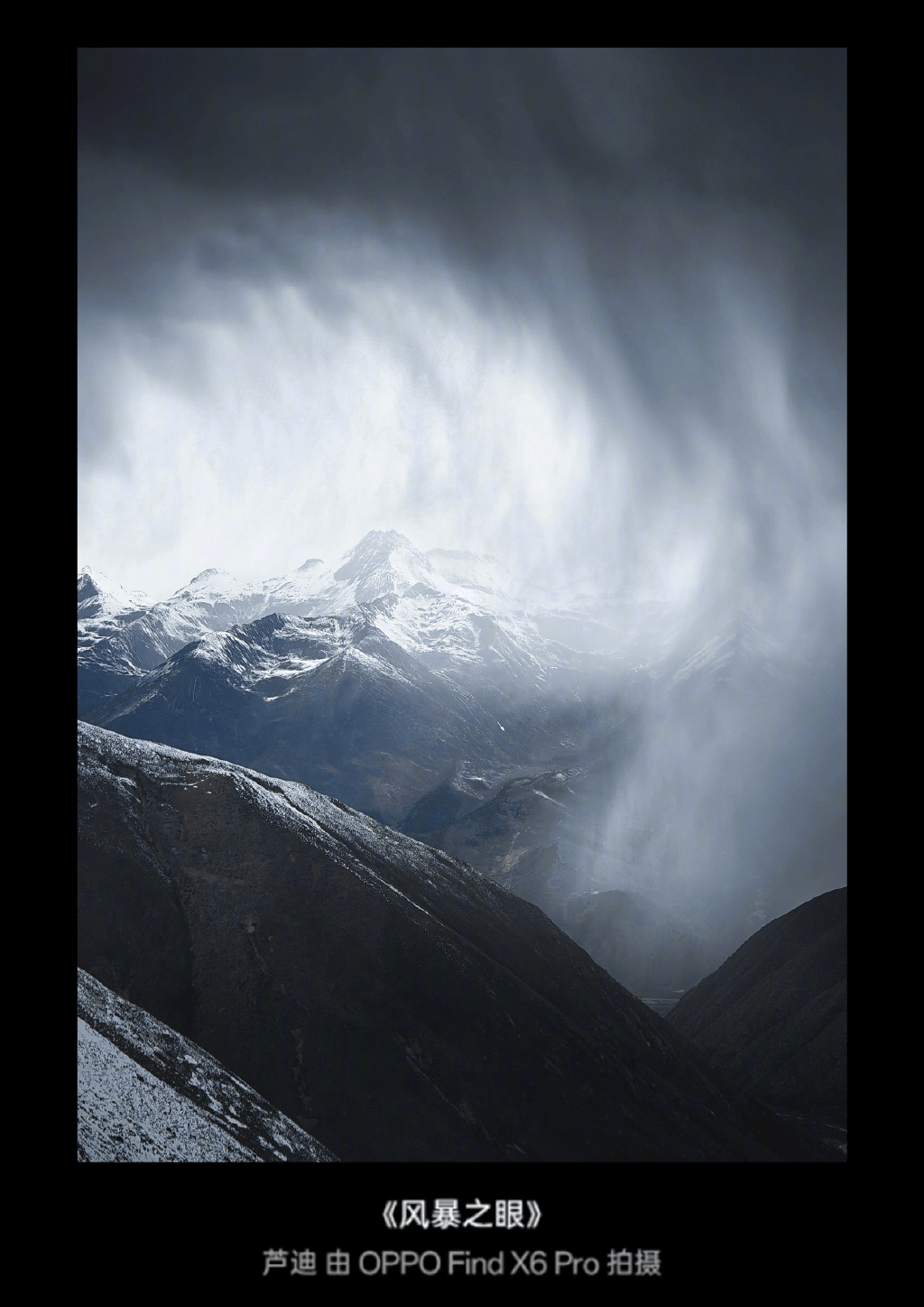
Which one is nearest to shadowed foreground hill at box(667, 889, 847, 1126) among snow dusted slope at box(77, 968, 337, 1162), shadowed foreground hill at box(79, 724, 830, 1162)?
shadowed foreground hill at box(79, 724, 830, 1162)

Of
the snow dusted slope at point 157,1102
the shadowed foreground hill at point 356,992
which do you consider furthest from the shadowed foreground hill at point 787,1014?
the snow dusted slope at point 157,1102

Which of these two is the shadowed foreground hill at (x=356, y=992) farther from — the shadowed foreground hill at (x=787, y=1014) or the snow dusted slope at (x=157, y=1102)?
the shadowed foreground hill at (x=787, y=1014)

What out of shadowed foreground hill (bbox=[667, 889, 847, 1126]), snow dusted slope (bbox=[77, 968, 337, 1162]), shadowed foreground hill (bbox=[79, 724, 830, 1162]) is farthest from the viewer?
shadowed foreground hill (bbox=[667, 889, 847, 1126])

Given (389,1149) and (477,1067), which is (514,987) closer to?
(477,1067)

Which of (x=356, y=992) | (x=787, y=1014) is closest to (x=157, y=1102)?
(x=356, y=992)

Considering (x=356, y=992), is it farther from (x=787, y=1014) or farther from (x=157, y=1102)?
(x=787, y=1014)

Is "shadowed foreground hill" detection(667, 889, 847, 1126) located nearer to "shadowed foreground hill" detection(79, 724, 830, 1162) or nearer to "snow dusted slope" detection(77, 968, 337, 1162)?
"shadowed foreground hill" detection(79, 724, 830, 1162)
